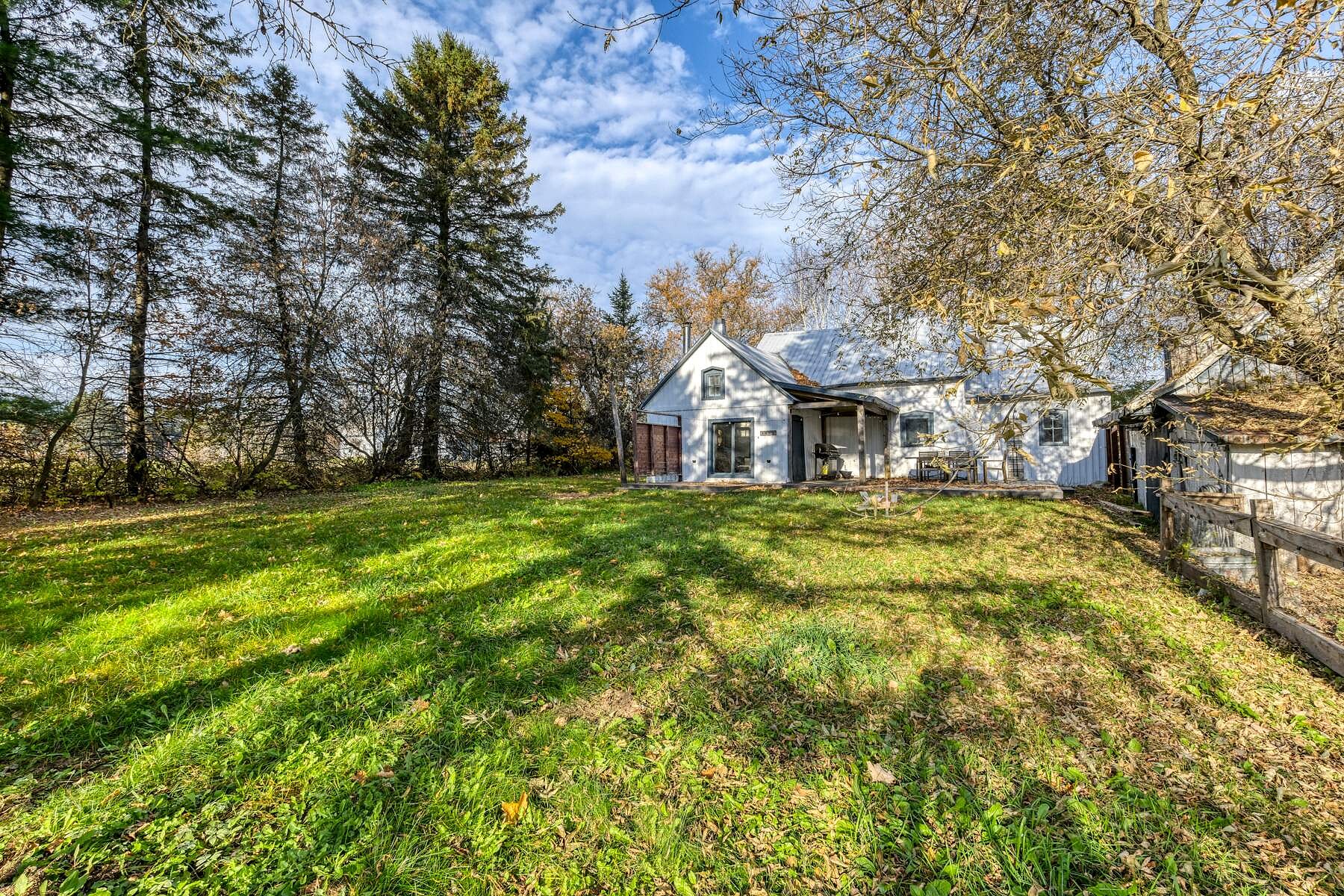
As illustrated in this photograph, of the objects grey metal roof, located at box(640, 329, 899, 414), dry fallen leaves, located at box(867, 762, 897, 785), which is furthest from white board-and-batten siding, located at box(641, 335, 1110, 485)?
Answer: dry fallen leaves, located at box(867, 762, 897, 785)

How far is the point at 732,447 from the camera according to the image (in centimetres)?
1728

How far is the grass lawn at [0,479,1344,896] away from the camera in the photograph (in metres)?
2.02

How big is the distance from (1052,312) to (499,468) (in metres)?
20.9

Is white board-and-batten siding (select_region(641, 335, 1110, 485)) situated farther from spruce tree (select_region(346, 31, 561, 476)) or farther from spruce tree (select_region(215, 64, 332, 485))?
spruce tree (select_region(215, 64, 332, 485))

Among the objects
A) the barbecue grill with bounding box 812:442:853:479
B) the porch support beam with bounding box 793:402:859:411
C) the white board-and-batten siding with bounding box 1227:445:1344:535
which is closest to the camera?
the white board-and-batten siding with bounding box 1227:445:1344:535

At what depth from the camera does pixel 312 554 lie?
609 centimetres

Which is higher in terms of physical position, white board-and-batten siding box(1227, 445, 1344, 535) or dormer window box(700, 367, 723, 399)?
dormer window box(700, 367, 723, 399)

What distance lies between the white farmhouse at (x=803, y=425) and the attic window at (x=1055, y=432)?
0.08 ft

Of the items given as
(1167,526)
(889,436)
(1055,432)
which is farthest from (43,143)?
(1055,432)

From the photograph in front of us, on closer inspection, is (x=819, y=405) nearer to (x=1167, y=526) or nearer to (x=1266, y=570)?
(x=1167, y=526)

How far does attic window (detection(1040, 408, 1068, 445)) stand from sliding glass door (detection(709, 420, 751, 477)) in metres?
9.77

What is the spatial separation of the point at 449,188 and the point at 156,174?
8.28 m

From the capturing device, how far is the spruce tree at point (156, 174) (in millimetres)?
10898

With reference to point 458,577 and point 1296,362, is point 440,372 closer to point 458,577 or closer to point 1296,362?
point 458,577
